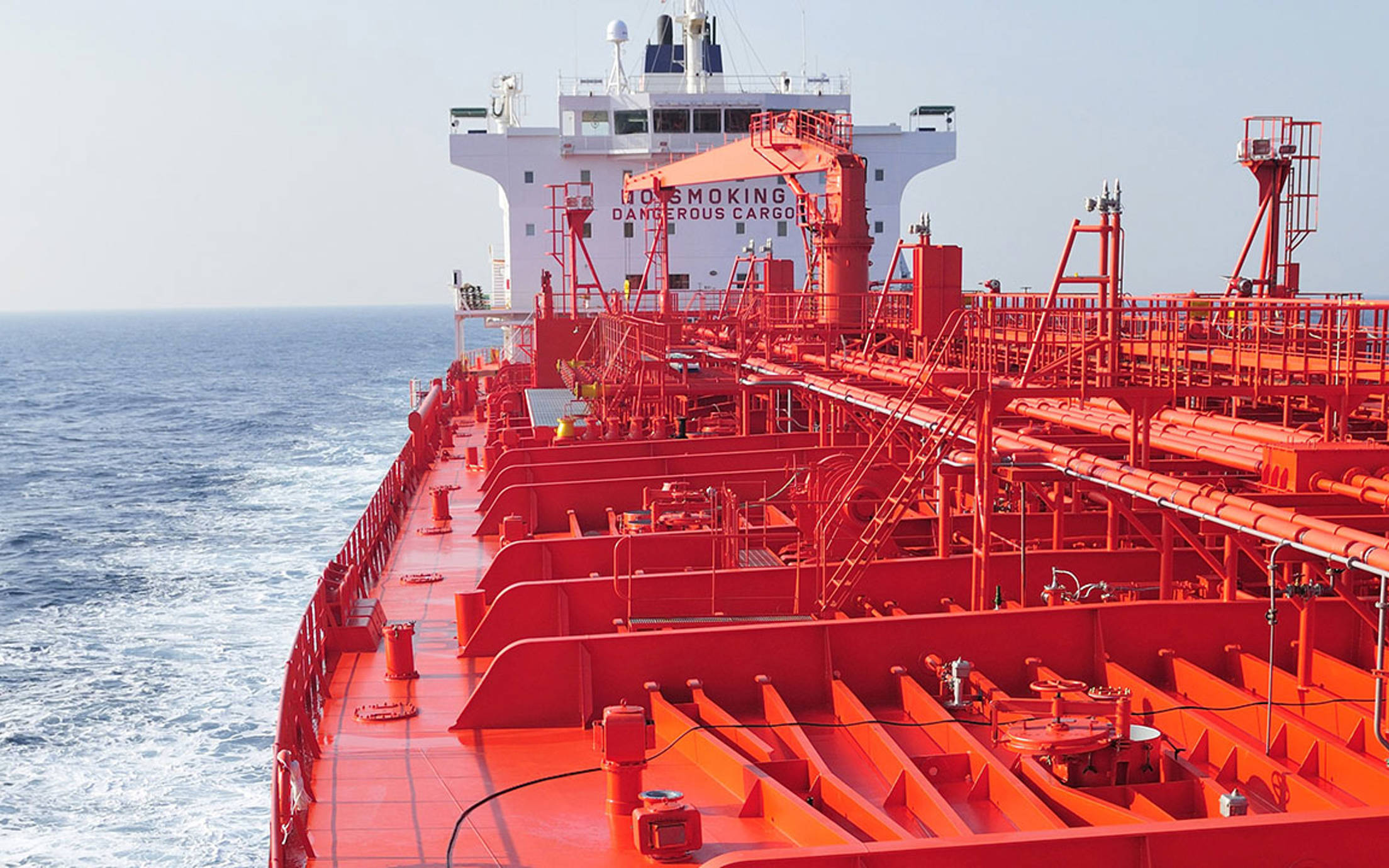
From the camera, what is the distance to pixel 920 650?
9938 mm

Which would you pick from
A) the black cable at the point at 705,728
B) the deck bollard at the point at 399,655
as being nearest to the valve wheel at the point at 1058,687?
the black cable at the point at 705,728

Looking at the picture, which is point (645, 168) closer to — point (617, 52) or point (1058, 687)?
point (617, 52)

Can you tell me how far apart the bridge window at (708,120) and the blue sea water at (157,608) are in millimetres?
13911

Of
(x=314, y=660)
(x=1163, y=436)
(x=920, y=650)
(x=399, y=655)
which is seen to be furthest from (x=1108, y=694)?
(x=314, y=660)

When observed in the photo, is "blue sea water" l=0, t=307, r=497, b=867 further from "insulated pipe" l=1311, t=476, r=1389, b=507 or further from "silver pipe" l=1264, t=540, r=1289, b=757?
"insulated pipe" l=1311, t=476, r=1389, b=507

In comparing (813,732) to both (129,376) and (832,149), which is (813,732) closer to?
(832,149)

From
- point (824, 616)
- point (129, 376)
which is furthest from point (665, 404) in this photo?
point (129, 376)

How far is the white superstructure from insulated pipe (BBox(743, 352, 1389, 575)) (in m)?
28.2

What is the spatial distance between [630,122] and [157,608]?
24.4 meters

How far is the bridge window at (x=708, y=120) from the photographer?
40.9 metres

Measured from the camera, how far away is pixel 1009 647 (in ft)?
32.7

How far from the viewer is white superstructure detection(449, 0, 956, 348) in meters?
39.8

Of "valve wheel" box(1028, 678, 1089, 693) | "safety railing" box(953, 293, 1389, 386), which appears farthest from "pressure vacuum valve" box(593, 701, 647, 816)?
"safety railing" box(953, 293, 1389, 386)

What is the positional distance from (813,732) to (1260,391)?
4624mm
